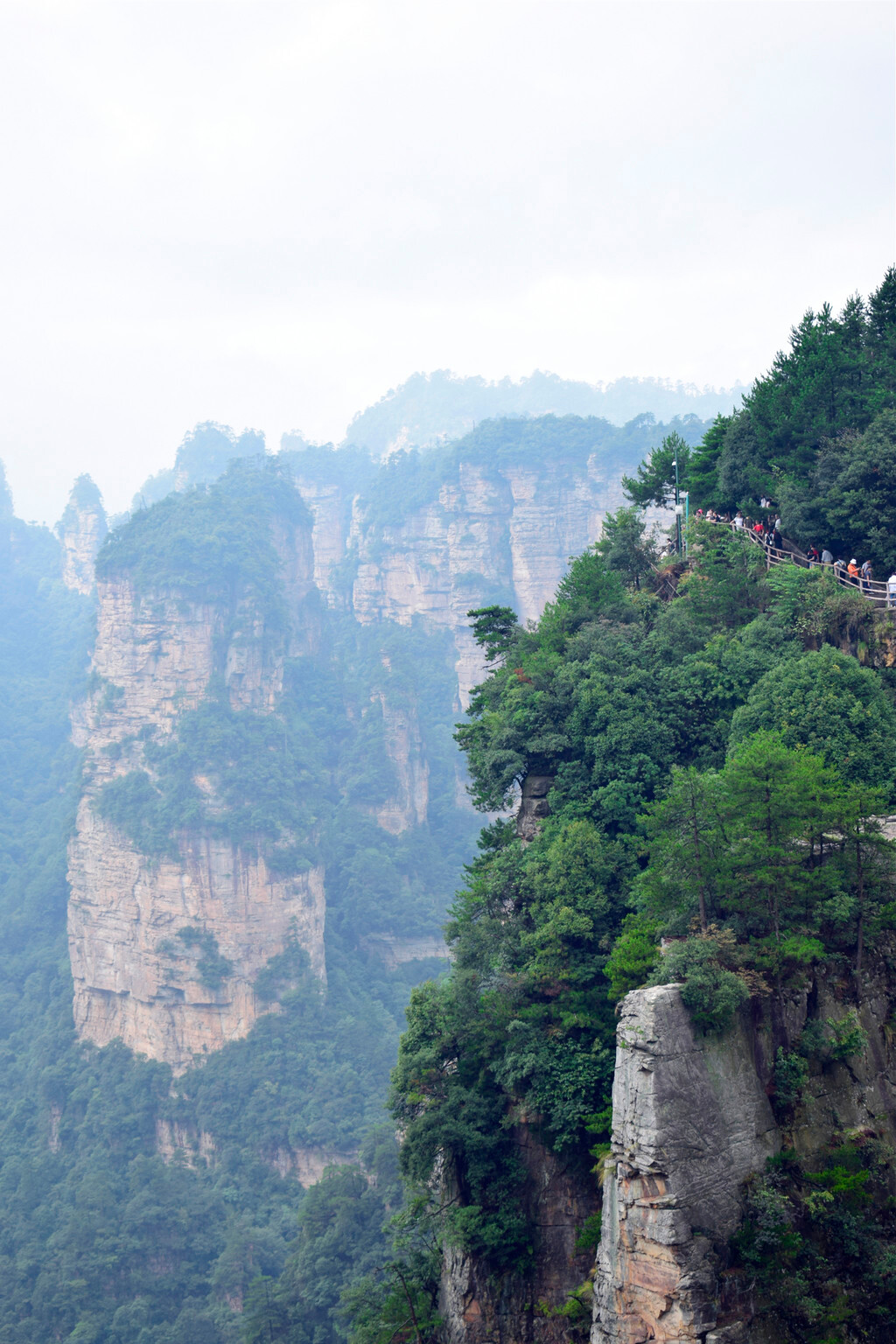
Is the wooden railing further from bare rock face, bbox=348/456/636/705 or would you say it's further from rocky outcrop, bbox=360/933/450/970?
bare rock face, bbox=348/456/636/705

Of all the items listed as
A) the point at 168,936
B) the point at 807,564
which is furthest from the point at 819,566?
the point at 168,936

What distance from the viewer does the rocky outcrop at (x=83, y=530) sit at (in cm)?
9412

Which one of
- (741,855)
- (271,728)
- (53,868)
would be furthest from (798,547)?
(53,868)

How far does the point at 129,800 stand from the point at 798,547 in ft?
149

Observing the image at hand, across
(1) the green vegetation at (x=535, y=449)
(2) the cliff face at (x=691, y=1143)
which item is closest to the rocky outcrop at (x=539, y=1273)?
(2) the cliff face at (x=691, y=1143)

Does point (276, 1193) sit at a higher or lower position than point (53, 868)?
lower

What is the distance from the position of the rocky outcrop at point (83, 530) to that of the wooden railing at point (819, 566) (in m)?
77.3

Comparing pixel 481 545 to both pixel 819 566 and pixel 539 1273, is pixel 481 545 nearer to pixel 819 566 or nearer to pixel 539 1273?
pixel 819 566

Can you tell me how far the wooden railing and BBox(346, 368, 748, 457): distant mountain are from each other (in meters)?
121

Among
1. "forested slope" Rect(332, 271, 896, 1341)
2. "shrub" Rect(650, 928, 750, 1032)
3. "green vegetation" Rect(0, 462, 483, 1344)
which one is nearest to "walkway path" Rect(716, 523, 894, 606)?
"forested slope" Rect(332, 271, 896, 1341)

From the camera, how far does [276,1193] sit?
163 ft

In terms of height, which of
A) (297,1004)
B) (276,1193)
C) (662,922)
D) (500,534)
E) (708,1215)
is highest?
(500,534)

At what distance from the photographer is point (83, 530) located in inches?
3748

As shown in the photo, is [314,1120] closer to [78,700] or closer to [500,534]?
[78,700]
